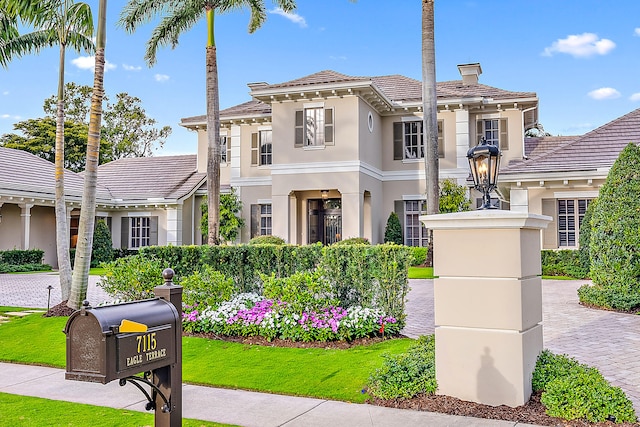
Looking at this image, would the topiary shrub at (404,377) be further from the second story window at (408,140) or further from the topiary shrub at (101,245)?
the topiary shrub at (101,245)

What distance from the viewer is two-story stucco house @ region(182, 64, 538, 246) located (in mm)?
20281

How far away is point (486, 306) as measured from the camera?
→ 538 centimetres

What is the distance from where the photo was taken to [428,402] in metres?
5.43

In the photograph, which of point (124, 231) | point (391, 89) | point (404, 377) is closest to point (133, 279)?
point (404, 377)

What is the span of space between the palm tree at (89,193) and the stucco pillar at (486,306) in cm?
704

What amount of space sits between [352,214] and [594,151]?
26.5 ft

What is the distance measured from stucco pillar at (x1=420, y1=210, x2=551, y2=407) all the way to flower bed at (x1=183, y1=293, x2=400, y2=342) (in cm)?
242

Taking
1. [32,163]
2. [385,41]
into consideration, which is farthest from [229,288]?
[32,163]

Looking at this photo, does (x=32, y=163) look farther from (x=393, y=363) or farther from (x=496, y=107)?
(x=393, y=363)

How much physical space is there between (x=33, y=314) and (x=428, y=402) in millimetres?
8733

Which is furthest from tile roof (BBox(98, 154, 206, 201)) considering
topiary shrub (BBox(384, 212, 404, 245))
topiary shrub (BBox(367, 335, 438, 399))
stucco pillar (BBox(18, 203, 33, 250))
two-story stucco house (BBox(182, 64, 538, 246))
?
topiary shrub (BBox(367, 335, 438, 399))

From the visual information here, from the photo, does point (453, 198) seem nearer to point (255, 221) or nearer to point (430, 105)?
point (430, 105)

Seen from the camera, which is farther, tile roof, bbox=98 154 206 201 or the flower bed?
tile roof, bbox=98 154 206 201

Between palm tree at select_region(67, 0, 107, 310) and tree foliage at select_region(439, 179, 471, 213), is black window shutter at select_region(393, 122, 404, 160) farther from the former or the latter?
palm tree at select_region(67, 0, 107, 310)
